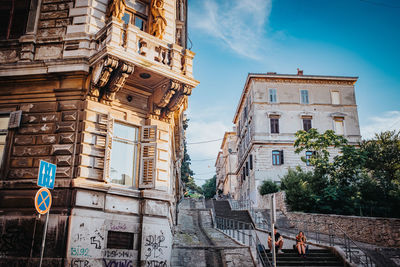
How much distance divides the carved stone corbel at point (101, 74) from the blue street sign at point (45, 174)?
12.0 feet

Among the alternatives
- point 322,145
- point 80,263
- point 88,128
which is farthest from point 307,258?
point 322,145

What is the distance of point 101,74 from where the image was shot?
10.4 meters

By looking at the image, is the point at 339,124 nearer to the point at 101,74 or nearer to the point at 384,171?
the point at 384,171

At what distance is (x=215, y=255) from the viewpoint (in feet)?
45.1

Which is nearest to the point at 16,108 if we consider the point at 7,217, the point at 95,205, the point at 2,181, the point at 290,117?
the point at 2,181

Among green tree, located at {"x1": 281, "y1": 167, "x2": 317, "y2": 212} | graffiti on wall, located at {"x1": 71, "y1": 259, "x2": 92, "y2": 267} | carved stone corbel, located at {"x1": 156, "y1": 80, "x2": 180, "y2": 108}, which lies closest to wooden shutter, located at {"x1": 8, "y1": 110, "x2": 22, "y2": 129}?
carved stone corbel, located at {"x1": 156, "y1": 80, "x2": 180, "y2": 108}

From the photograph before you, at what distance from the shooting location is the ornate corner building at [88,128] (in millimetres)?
9602

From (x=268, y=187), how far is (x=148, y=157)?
90.9 ft

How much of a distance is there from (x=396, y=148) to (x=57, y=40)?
24984mm

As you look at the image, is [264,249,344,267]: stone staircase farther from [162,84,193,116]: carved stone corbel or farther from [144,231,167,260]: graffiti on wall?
[162,84,193,116]: carved stone corbel

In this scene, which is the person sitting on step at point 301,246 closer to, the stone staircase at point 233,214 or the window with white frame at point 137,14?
the window with white frame at point 137,14

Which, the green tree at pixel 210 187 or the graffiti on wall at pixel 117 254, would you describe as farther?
the green tree at pixel 210 187

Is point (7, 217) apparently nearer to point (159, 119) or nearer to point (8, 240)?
point (8, 240)

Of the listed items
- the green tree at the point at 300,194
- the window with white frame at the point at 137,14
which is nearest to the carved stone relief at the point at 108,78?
the window with white frame at the point at 137,14
